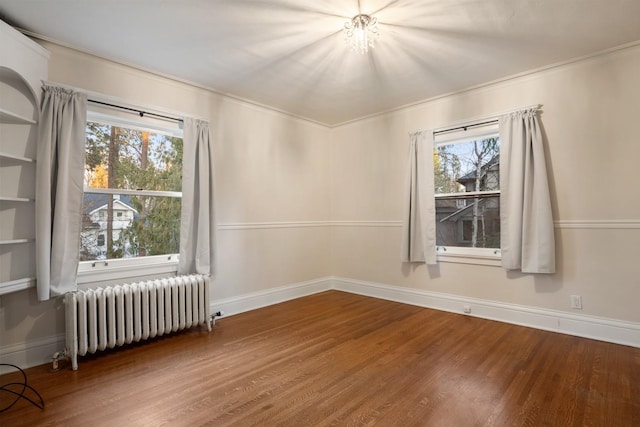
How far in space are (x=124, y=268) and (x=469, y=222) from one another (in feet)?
12.6

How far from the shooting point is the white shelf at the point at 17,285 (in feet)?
7.41

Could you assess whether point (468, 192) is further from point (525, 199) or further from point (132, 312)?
point (132, 312)

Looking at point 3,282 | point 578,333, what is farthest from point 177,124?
point 578,333

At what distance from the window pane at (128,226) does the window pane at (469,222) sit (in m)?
3.23

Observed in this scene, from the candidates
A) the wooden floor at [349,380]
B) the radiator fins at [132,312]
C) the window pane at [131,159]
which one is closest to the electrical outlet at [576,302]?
the wooden floor at [349,380]

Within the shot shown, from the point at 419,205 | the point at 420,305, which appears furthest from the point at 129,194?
the point at 420,305

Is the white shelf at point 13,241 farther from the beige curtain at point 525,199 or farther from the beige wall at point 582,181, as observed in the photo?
the beige curtain at point 525,199

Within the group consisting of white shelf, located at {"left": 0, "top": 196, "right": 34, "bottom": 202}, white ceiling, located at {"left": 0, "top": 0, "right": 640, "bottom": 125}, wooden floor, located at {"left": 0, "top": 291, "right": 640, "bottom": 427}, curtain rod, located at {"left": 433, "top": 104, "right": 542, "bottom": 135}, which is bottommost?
wooden floor, located at {"left": 0, "top": 291, "right": 640, "bottom": 427}

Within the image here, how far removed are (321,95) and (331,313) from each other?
2700mm

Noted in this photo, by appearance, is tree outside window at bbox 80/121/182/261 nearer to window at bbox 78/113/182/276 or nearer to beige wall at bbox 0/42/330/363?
window at bbox 78/113/182/276

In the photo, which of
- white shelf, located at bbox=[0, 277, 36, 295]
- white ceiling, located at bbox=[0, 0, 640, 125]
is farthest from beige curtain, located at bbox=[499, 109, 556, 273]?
white shelf, located at bbox=[0, 277, 36, 295]

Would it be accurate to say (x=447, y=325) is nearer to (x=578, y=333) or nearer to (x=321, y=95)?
(x=578, y=333)

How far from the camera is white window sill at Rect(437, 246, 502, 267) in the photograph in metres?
3.60

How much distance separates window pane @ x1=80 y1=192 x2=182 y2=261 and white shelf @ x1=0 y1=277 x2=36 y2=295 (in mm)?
449
